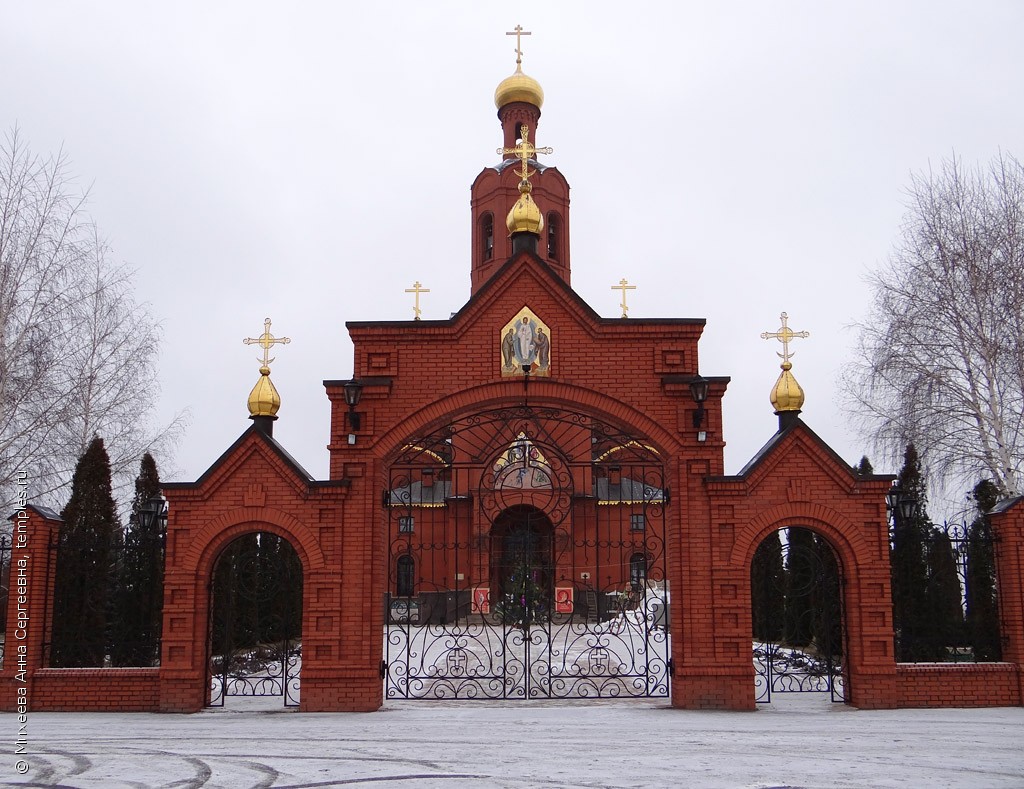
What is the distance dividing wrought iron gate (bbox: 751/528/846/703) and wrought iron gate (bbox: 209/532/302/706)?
5.91 meters

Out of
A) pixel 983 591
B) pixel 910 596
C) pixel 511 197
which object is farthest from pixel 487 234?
pixel 983 591

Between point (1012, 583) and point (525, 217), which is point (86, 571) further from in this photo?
point (1012, 583)

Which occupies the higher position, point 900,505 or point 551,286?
point 551,286

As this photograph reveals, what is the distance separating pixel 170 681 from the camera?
30.3 ft

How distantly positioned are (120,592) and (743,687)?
8.70 metres

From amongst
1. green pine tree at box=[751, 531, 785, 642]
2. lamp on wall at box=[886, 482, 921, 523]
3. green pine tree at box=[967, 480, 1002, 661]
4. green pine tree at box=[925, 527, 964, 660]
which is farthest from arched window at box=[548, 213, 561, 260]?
lamp on wall at box=[886, 482, 921, 523]

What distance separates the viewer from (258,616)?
1301cm

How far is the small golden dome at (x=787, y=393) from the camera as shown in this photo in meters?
9.92

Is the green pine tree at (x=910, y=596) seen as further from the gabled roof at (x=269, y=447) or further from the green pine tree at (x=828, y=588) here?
the gabled roof at (x=269, y=447)

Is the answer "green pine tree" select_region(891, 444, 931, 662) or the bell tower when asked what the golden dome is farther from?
"green pine tree" select_region(891, 444, 931, 662)

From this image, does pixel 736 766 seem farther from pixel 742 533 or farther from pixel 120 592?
pixel 120 592

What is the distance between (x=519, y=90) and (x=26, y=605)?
22079 mm

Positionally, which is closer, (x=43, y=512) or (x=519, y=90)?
(x=43, y=512)

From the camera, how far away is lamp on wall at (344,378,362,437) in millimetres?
9562
